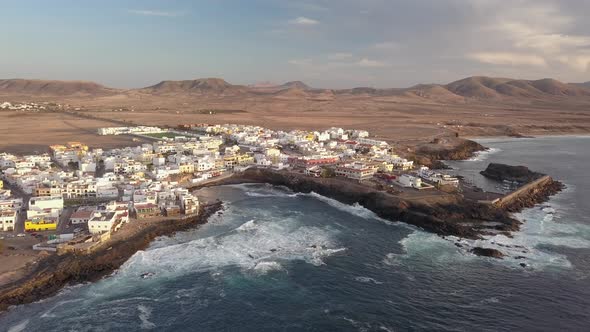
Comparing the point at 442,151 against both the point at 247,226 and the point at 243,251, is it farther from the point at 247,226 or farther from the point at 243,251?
the point at 243,251

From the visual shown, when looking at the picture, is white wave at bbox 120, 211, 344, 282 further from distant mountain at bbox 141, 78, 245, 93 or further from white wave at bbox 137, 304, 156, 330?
distant mountain at bbox 141, 78, 245, 93

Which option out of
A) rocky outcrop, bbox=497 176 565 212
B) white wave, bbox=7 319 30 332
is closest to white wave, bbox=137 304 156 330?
white wave, bbox=7 319 30 332

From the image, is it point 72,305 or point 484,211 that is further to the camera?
point 484,211

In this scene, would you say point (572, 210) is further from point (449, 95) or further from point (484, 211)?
point (449, 95)

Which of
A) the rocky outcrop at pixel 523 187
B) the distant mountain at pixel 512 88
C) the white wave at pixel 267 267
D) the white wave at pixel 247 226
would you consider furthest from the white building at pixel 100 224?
the distant mountain at pixel 512 88

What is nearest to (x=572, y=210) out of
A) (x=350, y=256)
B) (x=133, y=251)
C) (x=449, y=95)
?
(x=350, y=256)

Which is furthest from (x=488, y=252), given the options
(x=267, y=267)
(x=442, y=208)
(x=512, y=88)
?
(x=512, y=88)
